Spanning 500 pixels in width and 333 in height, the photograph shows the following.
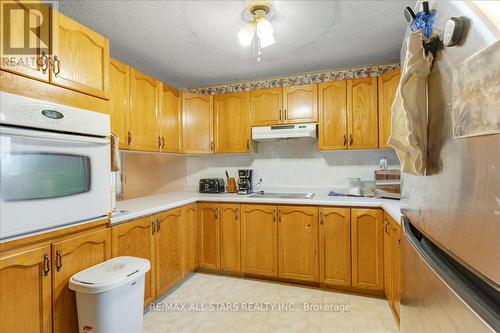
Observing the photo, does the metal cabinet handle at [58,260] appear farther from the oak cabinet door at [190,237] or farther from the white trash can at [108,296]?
the oak cabinet door at [190,237]

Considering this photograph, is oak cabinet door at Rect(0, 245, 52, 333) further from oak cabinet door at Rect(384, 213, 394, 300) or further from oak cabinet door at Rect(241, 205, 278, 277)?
oak cabinet door at Rect(384, 213, 394, 300)

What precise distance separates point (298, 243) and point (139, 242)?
1.40 meters

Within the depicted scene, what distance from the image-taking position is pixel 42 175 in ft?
3.91

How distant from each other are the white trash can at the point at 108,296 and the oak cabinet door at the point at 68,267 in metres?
0.06

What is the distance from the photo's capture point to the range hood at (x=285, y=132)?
2578mm

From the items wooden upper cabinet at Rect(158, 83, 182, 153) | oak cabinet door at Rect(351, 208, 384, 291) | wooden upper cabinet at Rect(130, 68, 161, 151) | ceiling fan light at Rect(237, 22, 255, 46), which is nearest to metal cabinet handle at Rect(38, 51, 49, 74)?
wooden upper cabinet at Rect(130, 68, 161, 151)

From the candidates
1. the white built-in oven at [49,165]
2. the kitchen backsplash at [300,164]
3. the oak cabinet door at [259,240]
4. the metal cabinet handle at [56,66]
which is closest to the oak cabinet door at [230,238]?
the oak cabinet door at [259,240]

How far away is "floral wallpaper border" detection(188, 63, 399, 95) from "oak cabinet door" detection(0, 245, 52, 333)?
2.54 meters

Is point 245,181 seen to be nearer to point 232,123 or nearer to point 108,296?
point 232,123

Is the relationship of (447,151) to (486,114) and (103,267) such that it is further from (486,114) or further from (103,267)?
(103,267)

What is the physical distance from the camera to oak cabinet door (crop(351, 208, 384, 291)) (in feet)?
6.91

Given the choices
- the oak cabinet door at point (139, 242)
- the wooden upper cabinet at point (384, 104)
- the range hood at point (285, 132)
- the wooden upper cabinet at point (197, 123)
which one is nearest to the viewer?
the oak cabinet door at point (139, 242)

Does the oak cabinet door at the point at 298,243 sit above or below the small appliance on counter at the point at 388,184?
below

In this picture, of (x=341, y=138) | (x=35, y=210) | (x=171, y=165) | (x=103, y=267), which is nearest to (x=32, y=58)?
(x=35, y=210)
